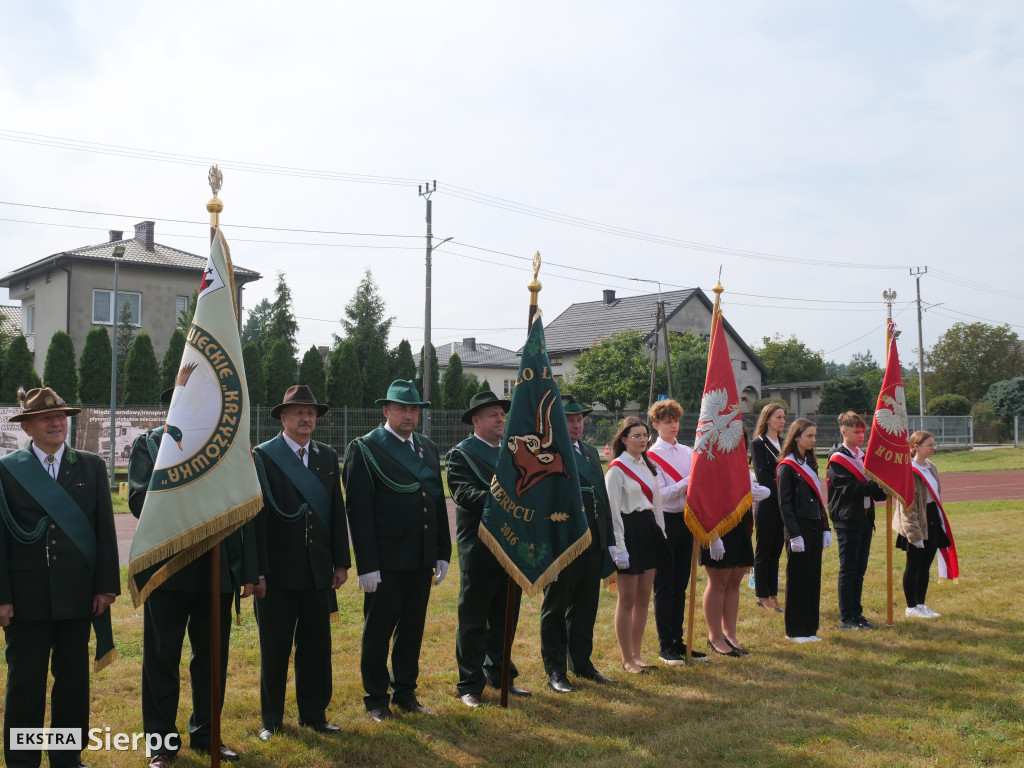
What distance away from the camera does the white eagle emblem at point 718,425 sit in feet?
24.5

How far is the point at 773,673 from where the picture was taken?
22.3 ft

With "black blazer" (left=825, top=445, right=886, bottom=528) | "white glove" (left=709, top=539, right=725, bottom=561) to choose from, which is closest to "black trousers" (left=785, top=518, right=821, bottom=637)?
"black blazer" (left=825, top=445, right=886, bottom=528)

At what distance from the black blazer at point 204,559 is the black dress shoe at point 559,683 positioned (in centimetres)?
243

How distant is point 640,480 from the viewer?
6.81 metres

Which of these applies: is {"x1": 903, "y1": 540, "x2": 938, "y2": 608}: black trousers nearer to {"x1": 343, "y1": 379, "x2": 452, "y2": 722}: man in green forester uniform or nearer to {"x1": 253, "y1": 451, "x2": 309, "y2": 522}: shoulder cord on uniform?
{"x1": 343, "y1": 379, "x2": 452, "y2": 722}: man in green forester uniform

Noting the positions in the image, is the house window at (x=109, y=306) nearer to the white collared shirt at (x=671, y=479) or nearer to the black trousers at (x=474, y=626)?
the white collared shirt at (x=671, y=479)

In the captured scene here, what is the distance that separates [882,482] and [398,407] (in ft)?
17.2

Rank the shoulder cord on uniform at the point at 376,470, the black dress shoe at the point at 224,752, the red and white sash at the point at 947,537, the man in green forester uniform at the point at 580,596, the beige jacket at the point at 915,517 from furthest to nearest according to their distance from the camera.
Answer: the red and white sash at the point at 947,537 → the beige jacket at the point at 915,517 → the man in green forester uniform at the point at 580,596 → the shoulder cord on uniform at the point at 376,470 → the black dress shoe at the point at 224,752

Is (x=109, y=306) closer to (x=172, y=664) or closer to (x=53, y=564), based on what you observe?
(x=172, y=664)

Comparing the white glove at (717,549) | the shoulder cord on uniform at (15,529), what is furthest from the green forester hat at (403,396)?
the white glove at (717,549)

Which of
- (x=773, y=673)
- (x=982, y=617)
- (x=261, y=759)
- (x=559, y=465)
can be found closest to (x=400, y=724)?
(x=261, y=759)

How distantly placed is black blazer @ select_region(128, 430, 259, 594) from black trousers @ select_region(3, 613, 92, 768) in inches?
21.3

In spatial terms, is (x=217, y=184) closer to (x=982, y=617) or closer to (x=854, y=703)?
(x=854, y=703)

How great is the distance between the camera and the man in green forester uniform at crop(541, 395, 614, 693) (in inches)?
251
